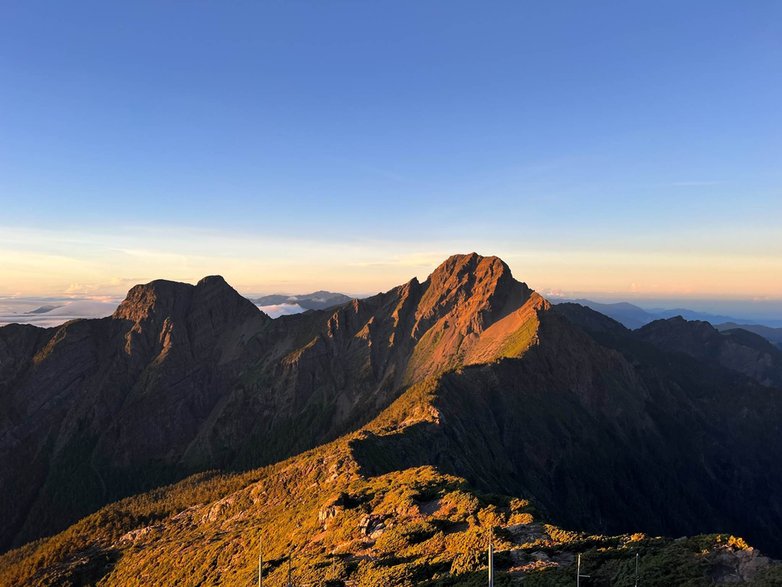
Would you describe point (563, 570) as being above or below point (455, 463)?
above

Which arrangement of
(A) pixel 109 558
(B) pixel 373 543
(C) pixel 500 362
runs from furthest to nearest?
(C) pixel 500 362
(A) pixel 109 558
(B) pixel 373 543

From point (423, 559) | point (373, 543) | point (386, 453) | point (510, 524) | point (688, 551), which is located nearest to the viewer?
point (688, 551)

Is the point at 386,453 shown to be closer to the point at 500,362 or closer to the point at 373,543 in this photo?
the point at 373,543

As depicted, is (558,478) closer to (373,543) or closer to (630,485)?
(630,485)

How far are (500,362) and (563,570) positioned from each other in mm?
150252

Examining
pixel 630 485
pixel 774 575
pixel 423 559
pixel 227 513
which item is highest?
pixel 774 575

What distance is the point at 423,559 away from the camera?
171ft

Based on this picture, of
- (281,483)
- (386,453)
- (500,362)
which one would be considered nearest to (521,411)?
(500,362)

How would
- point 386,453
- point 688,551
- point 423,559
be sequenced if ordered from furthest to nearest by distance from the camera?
1. point 386,453
2. point 423,559
3. point 688,551

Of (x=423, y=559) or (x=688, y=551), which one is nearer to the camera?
(x=688, y=551)

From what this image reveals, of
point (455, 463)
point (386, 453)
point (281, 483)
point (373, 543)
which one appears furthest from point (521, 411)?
point (373, 543)

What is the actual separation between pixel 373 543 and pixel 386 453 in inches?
2213

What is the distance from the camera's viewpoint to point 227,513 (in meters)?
120

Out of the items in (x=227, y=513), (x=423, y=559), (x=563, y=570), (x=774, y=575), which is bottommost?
(x=227, y=513)
